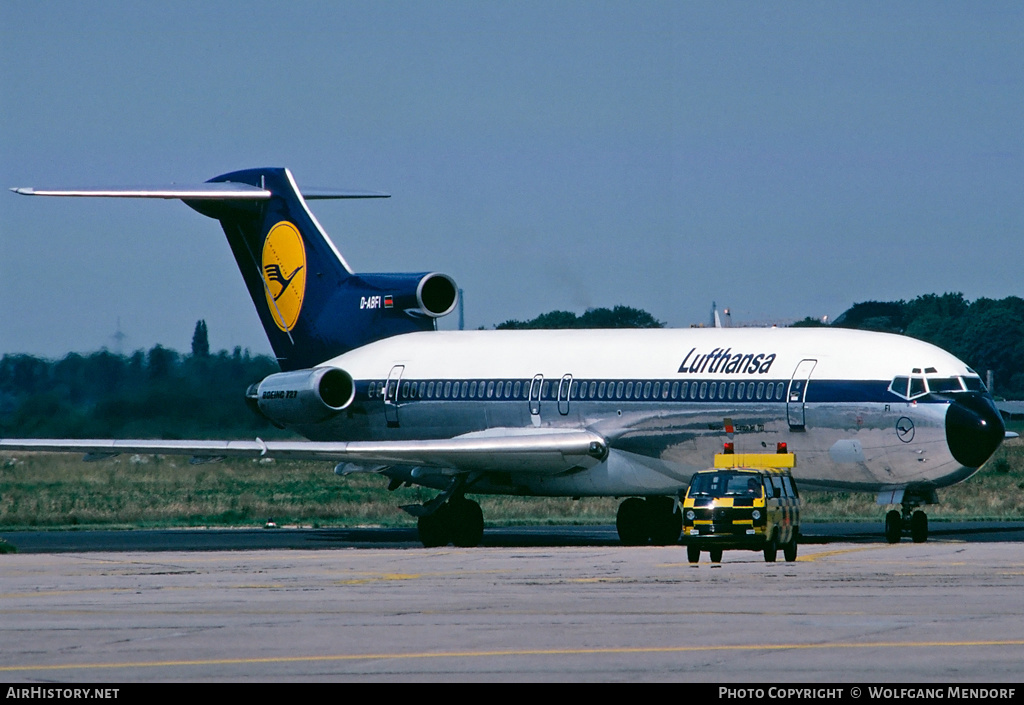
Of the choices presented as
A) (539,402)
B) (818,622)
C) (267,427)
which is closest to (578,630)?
(818,622)

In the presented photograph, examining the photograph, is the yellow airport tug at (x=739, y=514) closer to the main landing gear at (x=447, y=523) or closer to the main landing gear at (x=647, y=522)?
the main landing gear at (x=647, y=522)

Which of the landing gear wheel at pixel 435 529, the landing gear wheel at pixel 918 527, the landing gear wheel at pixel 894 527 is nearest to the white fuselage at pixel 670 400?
the landing gear wheel at pixel 894 527

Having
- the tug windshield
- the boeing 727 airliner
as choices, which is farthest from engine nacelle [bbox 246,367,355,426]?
the tug windshield

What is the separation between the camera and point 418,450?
31797 millimetres

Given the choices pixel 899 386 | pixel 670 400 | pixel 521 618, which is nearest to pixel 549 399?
pixel 670 400

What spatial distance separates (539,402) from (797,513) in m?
7.61

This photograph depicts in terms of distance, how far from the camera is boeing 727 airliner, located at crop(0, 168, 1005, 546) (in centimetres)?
2908

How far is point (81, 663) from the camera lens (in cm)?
1424

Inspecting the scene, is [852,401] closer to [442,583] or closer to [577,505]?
[442,583]

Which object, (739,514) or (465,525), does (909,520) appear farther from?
(465,525)

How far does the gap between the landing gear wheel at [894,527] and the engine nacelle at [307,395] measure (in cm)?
1249

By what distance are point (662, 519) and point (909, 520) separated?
5.37 metres

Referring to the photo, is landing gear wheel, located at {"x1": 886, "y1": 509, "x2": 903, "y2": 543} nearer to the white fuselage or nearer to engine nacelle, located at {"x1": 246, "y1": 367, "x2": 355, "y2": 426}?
the white fuselage

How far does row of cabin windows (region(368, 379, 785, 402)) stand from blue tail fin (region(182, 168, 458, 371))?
2393 millimetres
